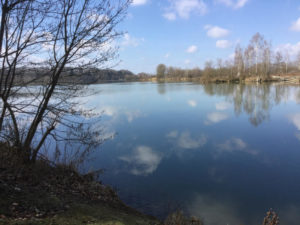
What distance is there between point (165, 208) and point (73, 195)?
1781 mm

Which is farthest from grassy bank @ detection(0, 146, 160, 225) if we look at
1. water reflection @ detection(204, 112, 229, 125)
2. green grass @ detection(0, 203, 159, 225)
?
water reflection @ detection(204, 112, 229, 125)

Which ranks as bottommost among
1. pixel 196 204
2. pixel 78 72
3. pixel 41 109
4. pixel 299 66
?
pixel 196 204

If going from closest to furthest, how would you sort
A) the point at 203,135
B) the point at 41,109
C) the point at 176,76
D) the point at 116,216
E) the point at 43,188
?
the point at 116,216
the point at 43,188
the point at 41,109
the point at 203,135
the point at 176,76

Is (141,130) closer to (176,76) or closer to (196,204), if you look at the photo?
(196,204)

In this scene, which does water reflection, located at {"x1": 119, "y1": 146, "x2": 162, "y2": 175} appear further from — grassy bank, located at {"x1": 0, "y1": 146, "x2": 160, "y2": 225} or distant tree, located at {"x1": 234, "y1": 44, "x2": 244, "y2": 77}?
distant tree, located at {"x1": 234, "y1": 44, "x2": 244, "y2": 77}

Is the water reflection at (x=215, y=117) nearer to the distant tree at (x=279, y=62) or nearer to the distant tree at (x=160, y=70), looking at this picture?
the distant tree at (x=279, y=62)

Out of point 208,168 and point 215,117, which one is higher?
point 215,117

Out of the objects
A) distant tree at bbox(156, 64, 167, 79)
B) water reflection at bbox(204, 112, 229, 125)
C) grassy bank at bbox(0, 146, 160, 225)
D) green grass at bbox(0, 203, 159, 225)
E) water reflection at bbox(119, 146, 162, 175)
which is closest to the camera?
green grass at bbox(0, 203, 159, 225)

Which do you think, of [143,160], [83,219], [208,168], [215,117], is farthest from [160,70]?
[83,219]

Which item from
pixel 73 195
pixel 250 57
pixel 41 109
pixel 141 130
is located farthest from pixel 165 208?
pixel 250 57

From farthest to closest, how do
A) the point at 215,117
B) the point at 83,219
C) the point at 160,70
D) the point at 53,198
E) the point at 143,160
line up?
the point at 160,70 < the point at 215,117 < the point at 143,160 < the point at 53,198 < the point at 83,219

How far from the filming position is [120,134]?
900 cm

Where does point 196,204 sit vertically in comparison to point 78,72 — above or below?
below

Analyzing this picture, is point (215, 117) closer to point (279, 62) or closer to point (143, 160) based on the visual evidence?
point (143, 160)
